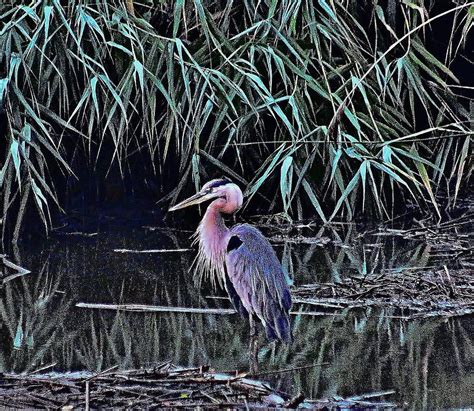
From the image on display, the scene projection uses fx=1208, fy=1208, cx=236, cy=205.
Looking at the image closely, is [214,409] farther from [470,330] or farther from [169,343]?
[470,330]

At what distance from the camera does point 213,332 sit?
5336 mm

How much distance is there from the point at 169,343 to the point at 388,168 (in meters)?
2.46

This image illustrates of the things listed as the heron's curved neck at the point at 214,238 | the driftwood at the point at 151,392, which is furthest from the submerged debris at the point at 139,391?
the heron's curved neck at the point at 214,238

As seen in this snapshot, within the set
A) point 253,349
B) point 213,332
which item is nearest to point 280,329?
point 253,349

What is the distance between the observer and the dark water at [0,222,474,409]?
464 centimetres

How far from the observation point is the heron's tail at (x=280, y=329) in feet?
15.9

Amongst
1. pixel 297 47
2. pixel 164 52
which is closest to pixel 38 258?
pixel 164 52

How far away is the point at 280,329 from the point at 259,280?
0.89ft

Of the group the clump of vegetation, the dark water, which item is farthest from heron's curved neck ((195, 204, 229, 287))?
the clump of vegetation

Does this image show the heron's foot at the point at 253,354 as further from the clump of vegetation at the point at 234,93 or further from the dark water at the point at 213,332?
the clump of vegetation at the point at 234,93

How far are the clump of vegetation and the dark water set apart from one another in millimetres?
539

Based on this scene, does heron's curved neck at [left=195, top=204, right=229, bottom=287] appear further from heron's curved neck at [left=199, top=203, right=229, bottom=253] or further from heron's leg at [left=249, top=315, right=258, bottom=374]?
heron's leg at [left=249, top=315, right=258, bottom=374]

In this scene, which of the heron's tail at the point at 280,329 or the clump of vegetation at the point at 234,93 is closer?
the heron's tail at the point at 280,329

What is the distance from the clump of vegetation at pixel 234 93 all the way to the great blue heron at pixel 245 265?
1554 mm
